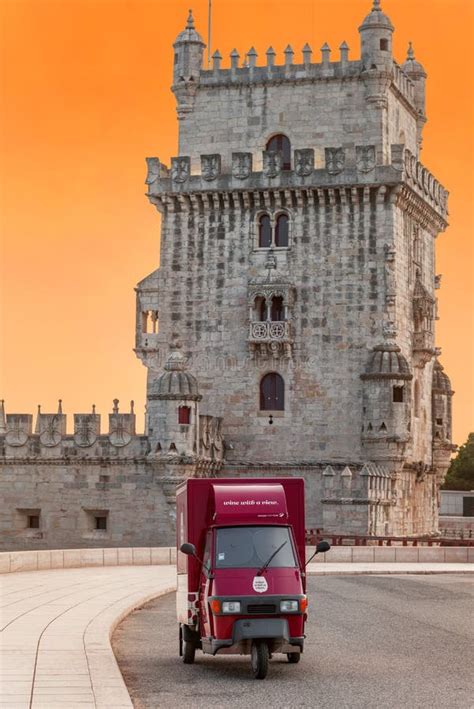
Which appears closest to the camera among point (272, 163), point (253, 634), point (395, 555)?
point (253, 634)

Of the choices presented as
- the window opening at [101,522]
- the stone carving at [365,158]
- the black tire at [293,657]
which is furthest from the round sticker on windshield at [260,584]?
the stone carving at [365,158]

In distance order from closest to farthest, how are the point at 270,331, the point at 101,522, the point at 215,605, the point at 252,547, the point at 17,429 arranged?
the point at 215,605 → the point at 252,547 → the point at 101,522 → the point at 17,429 → the point at 270,331

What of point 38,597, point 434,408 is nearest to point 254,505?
point 38,597

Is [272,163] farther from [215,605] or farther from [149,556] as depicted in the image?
[215,605]

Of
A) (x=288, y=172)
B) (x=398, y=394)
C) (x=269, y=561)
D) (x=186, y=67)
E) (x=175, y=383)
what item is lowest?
(x=269, y=561)

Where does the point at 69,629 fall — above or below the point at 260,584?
below

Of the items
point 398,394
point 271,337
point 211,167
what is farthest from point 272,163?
point 398,394

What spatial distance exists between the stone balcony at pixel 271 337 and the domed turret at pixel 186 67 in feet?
34.8

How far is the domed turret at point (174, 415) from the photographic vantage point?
55438 mm

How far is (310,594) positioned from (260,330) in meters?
24.5

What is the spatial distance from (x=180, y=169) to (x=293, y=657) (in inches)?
1651

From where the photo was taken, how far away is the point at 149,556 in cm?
4719

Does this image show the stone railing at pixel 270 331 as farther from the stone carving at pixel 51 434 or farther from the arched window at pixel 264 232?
the stone carving at pixel 51 434

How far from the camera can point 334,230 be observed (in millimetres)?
60094
